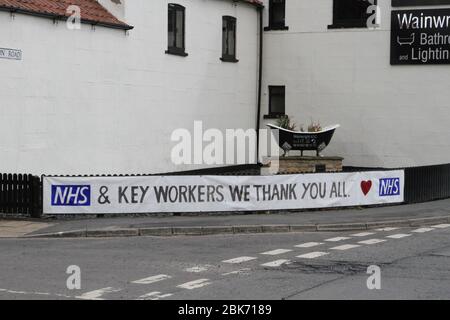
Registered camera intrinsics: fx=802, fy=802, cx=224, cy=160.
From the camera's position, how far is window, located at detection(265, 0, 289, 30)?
32.4m

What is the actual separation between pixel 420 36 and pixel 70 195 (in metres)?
16.2

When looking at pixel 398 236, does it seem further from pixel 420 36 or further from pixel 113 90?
pixel 420 36

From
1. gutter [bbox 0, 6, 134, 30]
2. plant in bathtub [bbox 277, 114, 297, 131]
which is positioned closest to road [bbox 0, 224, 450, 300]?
gutter [bbox 0, 6, 134, 30]

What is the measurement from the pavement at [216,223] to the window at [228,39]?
1075 centimetres

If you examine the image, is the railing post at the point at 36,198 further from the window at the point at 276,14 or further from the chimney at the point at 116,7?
the window at the point at 276,14

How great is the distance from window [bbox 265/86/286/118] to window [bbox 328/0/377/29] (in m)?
3.34

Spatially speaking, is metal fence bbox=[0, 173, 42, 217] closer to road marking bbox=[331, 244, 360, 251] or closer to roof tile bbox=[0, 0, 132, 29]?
roof tile bbox=[0, 0, 132, 29]

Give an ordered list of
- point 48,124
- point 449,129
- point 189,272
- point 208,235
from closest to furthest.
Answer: point 189,272
point 208,235
point 48,124
point 449,129

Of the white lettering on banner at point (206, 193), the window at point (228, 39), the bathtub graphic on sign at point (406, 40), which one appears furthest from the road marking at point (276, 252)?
the bathtub graphic on sign at point (406, 40)

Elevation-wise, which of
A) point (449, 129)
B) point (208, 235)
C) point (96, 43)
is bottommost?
point (208, 235)

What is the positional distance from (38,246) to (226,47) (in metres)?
16.8
